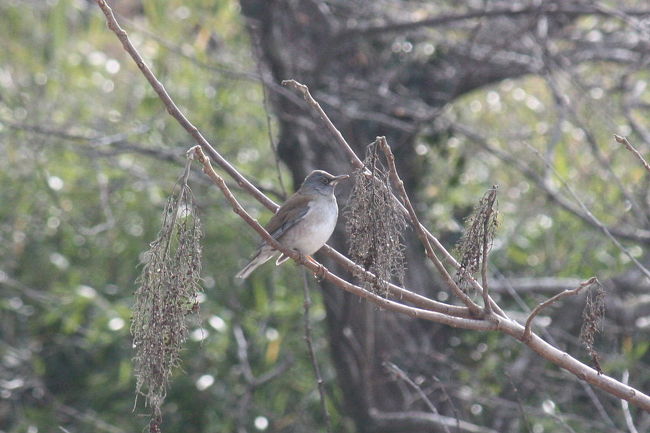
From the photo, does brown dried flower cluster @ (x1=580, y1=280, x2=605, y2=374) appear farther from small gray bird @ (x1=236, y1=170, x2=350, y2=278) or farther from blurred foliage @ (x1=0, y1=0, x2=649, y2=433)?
blurred foliage @ (x1=0, y1=0, x2=649, y2=433)

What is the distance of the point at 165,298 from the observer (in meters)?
2.08

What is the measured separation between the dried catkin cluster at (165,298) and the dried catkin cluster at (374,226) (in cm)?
37

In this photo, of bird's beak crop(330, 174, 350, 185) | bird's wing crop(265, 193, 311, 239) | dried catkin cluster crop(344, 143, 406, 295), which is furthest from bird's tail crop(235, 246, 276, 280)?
dried catkin cluster crop(344, 143, 406, 295)

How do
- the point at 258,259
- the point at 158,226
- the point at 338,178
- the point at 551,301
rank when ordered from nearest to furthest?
the point at 551,301 < the point at 338,178 < the point at 258,259 < the point at 158,226

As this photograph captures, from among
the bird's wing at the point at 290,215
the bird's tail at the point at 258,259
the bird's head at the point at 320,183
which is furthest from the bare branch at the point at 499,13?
the bird's tail at the point at 258,259

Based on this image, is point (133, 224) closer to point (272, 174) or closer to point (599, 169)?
point (272, 174)

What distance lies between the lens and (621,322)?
5.79m

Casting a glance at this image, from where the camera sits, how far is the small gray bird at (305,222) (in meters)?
4.14

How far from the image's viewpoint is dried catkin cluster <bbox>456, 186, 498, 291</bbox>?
86.3 inches

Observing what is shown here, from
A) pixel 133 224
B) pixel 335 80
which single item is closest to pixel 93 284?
pixel 133 224

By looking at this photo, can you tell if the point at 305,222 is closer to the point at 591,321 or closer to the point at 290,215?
the point at 290,215

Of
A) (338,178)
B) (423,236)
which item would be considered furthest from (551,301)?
(338,178)

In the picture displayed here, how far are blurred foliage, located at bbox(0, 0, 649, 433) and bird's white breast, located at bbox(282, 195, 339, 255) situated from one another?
1.43 metres

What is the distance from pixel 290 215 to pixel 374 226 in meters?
2.17
